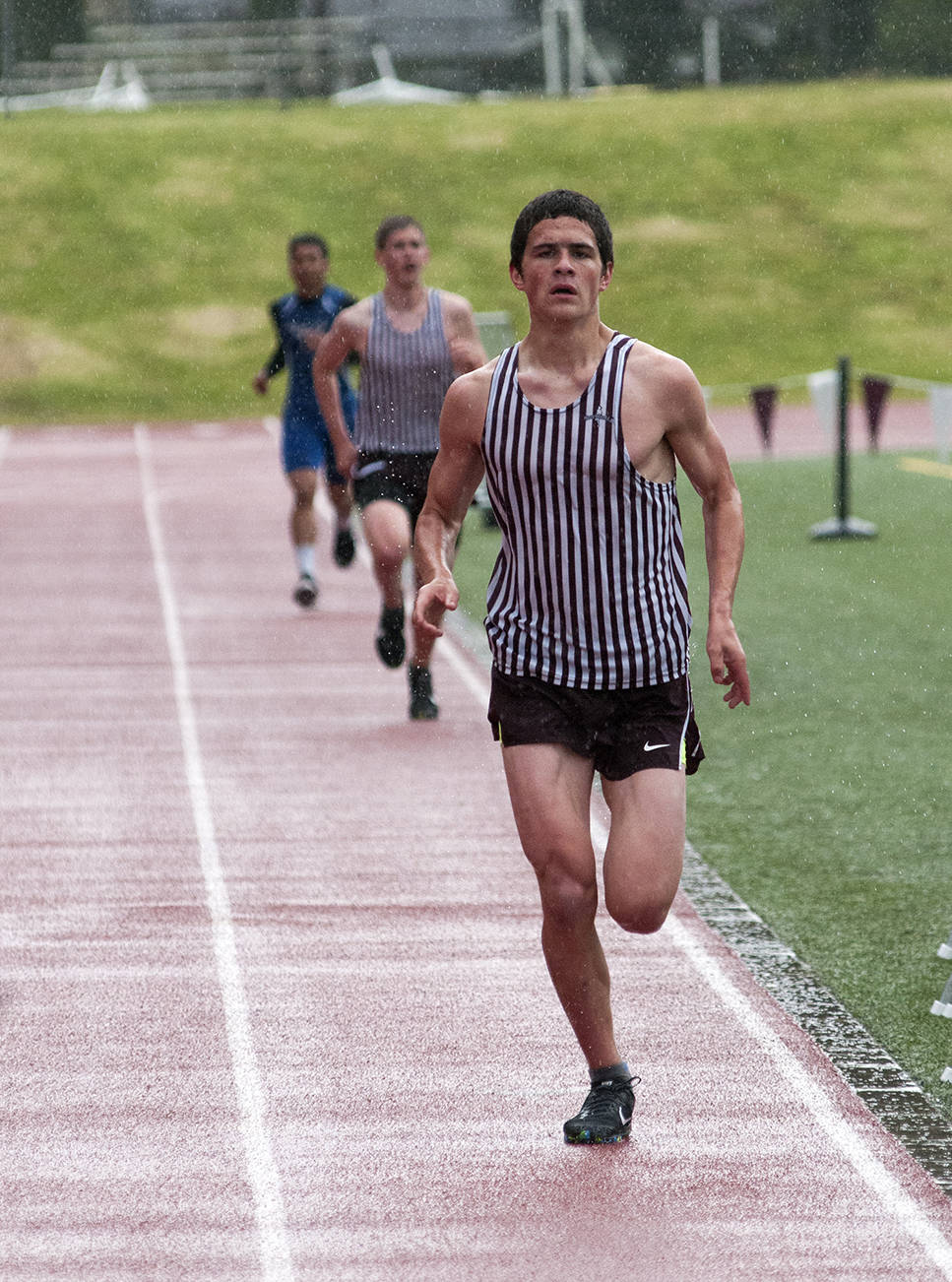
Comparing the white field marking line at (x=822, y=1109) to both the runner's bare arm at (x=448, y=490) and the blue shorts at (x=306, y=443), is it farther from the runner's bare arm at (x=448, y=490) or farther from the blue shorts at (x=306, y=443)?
the blue shorts at (x=306, y=443)

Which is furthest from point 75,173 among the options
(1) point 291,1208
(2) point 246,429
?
(1) point 291,1208

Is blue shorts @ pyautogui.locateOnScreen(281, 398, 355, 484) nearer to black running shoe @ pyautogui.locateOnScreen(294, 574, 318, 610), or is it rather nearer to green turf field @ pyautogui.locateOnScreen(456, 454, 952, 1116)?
black running shoe @ pyautogui.locateOnScreen(294, 574, 318, 610)

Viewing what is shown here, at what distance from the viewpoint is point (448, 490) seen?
16.1 ft

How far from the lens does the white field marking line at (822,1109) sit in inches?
172

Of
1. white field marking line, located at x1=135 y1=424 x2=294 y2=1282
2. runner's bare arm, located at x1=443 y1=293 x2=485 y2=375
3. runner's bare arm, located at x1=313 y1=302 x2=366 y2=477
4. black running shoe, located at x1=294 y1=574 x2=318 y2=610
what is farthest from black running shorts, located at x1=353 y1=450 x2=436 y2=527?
black running shoe, located at x1=294 y1=574 x2=318 y2=610

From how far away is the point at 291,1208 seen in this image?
14.9ft

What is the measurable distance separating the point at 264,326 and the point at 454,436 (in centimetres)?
3236

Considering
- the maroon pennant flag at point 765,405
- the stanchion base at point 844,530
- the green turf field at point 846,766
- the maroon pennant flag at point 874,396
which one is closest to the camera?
the green turf field at point 846,766

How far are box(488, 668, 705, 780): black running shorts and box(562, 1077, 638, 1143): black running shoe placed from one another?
0.72m

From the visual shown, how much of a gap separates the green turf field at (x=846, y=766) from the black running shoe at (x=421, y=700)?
1271 mm

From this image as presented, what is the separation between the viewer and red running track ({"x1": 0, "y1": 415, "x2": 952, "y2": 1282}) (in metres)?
4.36

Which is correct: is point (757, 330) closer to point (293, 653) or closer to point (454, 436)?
point (293, 653)

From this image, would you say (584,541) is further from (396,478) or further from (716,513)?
(396,478)

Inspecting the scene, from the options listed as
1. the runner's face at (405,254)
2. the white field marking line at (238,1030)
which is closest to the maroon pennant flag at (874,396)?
the white field marking line at (238,1030)
